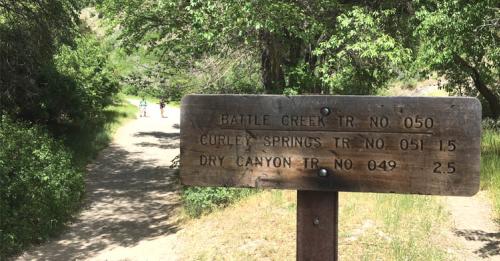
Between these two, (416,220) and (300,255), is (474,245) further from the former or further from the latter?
(300,255)

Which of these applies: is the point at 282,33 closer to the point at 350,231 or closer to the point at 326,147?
the point at 350,231

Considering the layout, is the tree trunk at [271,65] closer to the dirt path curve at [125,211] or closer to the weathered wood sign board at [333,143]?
the dirt path curve at [125,211]

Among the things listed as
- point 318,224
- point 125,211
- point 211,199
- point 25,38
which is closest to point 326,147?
point 318,224

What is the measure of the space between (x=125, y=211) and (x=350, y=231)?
6598mm

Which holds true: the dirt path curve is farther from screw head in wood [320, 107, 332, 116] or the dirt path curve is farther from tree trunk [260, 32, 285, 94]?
screw head in wood [320, 107, 332, 116]

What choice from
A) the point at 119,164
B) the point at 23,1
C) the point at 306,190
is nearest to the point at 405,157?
the point at 306,190

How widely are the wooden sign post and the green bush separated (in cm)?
713

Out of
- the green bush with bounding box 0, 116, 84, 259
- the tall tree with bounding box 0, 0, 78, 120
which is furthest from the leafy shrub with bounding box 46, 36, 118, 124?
the green bush with bounding box 0, 116, 84, 259

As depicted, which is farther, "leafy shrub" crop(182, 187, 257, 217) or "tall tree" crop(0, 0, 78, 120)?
"tall tree" crop(0, 0, 78, 120)

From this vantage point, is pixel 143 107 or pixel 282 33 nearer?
pixel 282 33

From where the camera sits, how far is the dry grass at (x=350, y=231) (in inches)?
244

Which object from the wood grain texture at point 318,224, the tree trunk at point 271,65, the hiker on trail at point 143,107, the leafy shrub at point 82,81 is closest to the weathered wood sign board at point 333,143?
the wood grain texture at point 318,224

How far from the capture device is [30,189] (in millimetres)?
10492

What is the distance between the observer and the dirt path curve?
9.20 meters
